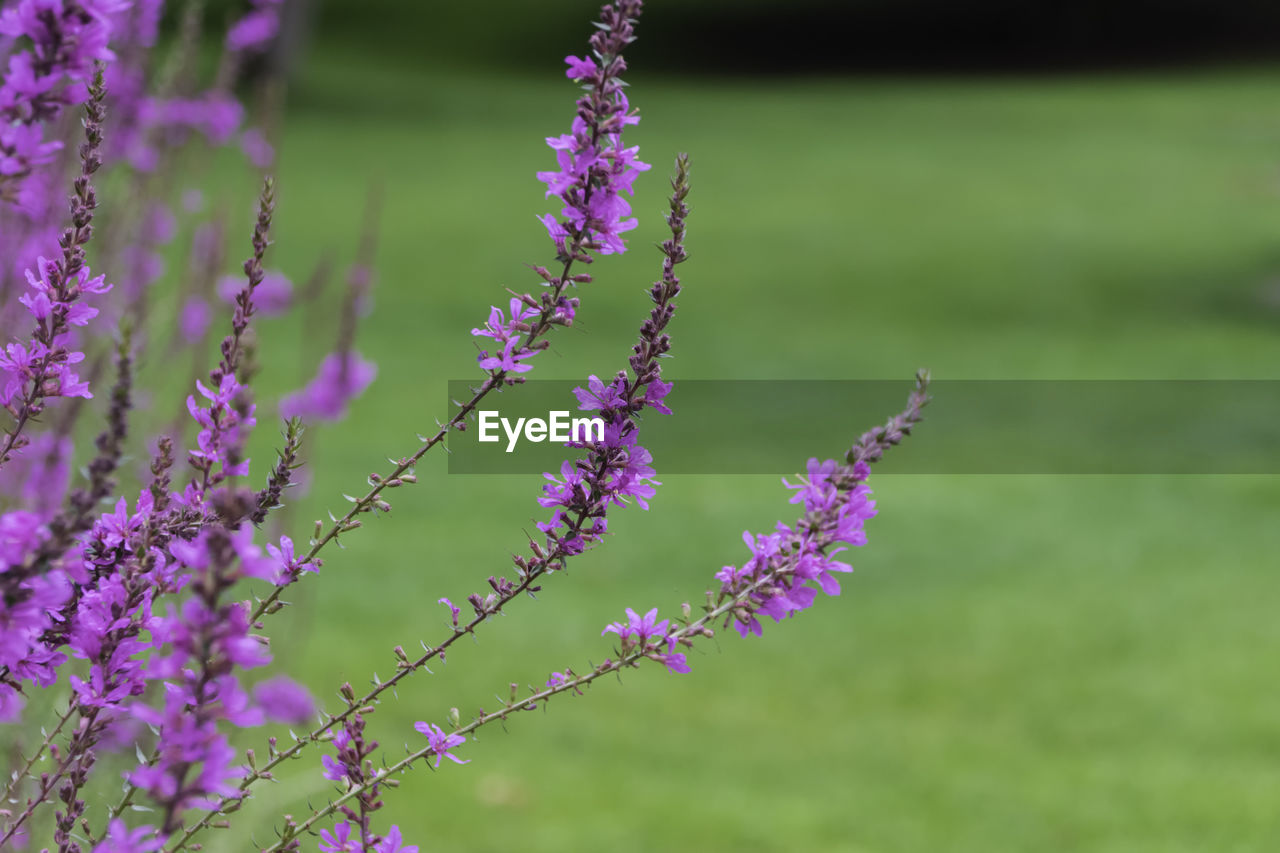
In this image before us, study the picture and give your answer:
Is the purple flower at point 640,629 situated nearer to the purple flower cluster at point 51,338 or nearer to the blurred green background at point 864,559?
the purple flower cluster at point 51,338

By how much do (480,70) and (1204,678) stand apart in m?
30.8

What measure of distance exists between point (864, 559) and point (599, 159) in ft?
23.7

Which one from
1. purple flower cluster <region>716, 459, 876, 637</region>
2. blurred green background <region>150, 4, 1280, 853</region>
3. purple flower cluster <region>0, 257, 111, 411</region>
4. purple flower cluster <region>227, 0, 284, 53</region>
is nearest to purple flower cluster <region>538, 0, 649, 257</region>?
purple flower cluster <region>716, 459, 876, 637</region>

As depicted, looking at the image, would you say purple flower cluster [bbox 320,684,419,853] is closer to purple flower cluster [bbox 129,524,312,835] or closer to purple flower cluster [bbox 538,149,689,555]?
purple flower cluster [bbox 538,149,689,555]

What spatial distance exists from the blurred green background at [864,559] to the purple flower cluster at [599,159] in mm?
2018

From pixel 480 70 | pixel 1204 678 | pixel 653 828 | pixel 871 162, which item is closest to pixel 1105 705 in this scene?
pixel 1204 678

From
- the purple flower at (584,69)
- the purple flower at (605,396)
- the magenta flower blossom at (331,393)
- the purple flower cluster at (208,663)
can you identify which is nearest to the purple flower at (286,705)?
the purple flower cluster at (208,663)

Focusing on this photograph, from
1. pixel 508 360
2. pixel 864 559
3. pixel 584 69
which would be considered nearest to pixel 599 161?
pixel 584 69

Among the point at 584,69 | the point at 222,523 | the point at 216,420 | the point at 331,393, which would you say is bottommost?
the point at 222,523

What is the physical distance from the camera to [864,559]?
861 centimetres

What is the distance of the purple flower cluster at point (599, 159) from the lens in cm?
163

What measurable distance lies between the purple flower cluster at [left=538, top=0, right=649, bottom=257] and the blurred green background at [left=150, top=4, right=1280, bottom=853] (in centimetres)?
202

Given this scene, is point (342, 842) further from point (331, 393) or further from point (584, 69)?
point (331, 393)

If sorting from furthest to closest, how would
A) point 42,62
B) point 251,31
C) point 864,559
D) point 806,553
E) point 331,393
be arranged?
point 864,559
point 251,31
point 331,393
point 806,553
point 42,62
